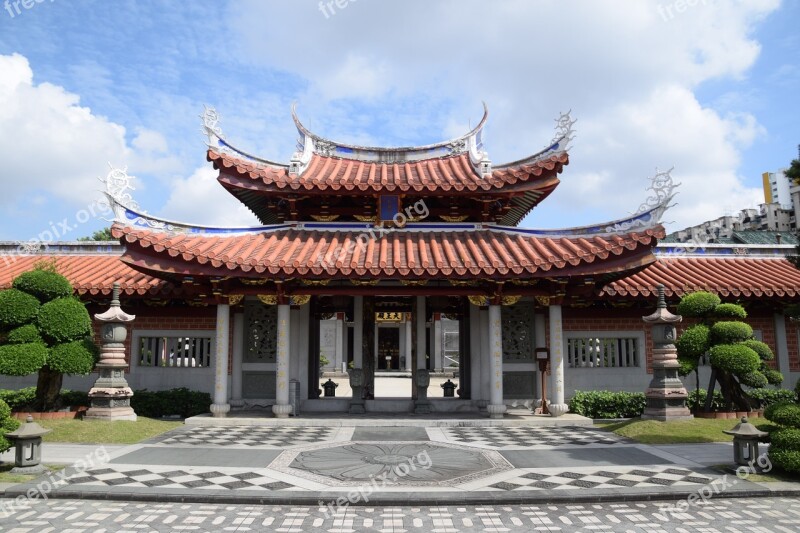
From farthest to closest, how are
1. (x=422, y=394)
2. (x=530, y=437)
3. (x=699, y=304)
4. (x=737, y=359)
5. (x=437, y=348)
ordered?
(x=437, y=348) → (x=422, y=394) → (x=699, y=304) → (x=737, y=359) → (x=530, y=437)

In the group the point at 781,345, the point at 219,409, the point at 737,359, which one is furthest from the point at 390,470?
the point at 781,345

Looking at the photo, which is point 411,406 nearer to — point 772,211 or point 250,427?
point 250,427

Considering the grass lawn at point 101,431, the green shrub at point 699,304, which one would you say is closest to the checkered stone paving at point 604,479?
the green shrub at point 699,304

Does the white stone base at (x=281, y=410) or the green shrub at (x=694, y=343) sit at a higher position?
the green shrub at (x=694, y=343)

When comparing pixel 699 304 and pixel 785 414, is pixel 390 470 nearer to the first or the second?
pixel 785 414

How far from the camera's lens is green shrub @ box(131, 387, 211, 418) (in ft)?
46.4

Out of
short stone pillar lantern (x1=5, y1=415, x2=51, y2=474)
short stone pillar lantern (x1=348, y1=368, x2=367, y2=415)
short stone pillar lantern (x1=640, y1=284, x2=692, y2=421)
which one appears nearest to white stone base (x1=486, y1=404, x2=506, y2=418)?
short stone pillar lantern (x1=640, y1=284, x2=692, y2=421)

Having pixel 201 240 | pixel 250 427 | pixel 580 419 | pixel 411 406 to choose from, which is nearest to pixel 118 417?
pixel 250 427

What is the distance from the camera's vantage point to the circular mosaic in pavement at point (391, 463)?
8148 mm

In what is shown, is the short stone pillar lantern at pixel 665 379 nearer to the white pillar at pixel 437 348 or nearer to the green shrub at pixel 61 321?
the green shrub at pixel 61 321

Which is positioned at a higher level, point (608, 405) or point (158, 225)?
point (158, 225)

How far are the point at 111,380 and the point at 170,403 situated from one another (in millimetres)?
2052

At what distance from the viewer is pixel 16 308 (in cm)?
1203

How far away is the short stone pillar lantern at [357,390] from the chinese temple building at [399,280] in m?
0.37
